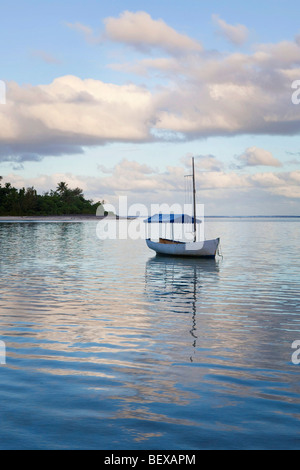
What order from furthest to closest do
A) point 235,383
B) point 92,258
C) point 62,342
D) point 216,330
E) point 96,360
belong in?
point 92,258, point 216,330, point 62,342, point 96,360, point 235,383

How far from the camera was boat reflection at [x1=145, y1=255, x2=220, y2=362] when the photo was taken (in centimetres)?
2191

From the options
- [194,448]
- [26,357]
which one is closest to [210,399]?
[194,448]

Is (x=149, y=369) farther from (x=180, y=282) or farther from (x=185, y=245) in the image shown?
(x=185, y=245)

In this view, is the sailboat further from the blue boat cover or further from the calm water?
the calm water

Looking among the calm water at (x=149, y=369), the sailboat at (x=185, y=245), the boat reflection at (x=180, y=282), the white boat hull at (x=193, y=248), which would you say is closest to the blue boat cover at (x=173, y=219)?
the sailboat at (x=185, y=245)

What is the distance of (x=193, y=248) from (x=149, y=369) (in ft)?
Answer: 122

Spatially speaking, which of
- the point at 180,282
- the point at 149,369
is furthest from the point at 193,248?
the point at 149,369

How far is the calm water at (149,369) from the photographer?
8.53 meters

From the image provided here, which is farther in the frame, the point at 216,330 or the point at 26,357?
the point at 216,330

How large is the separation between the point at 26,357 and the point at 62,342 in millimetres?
1898

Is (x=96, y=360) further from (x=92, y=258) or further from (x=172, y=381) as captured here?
(x=92, y=258)
